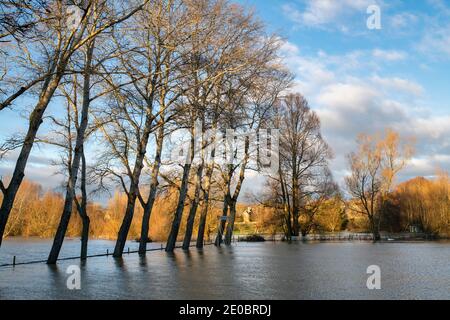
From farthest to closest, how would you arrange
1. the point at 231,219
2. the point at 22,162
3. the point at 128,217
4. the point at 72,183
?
1. the point at 231,219
2. the point at 128,217
3. the point at 72,183
4. the point at 22,162

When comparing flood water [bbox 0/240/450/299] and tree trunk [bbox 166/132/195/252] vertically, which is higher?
tree trunk [bbox 166/132/195/252]

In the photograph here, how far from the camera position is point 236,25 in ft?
80.2

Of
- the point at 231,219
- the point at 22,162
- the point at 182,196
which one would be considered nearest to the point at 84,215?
the point at 182,196

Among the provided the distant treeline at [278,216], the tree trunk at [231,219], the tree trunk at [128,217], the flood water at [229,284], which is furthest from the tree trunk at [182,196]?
the distant treeline at [278,216]

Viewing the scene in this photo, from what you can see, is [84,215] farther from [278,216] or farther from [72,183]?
[278,216]

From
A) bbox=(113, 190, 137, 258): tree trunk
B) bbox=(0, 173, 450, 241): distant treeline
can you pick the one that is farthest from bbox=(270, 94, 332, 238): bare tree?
bbox=(113, 190, 137, 258): tree trunk

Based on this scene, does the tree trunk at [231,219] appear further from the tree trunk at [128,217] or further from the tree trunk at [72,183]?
the tree trunk at [72,183]

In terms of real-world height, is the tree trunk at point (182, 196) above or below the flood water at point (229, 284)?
above

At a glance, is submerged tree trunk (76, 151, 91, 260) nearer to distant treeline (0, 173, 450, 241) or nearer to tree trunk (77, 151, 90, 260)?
tree trunk (77, 151, 90, 260)

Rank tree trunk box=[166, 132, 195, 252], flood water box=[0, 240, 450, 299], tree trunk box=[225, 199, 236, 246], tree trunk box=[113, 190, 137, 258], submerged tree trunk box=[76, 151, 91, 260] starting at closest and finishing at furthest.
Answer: flood water box=[0, 240, 450, 299], submerged tree trunk box=[76, 151, 91, 260], tree trunk box=[113, 190, 137, 258], tree trunk box=[166, 132, 195, 252], tree trunk box=[225, 199, 236, 246]
